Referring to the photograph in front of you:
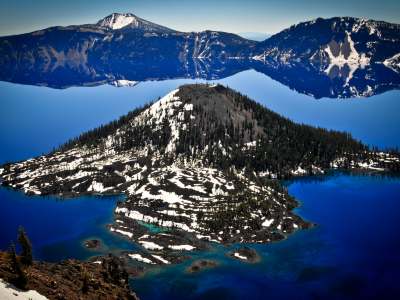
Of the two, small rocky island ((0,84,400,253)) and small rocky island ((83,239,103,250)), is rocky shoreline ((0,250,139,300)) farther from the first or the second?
small rocky island ((83,239,103,250))

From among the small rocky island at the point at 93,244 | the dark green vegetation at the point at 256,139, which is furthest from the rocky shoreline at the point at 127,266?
the dark green vegetation at the point at 256,139

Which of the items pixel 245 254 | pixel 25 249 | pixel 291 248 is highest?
pixel 25 249

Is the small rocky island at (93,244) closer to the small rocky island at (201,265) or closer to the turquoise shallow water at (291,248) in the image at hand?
the turquoise shallow water at (291,248)

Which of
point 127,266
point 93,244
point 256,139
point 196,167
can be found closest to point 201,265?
point 127,266

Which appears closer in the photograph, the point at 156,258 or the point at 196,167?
the point at 156,258

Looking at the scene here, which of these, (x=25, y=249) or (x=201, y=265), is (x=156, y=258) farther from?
(x=25, y=249)

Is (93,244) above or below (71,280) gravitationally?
below

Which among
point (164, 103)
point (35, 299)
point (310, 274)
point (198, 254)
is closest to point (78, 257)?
point (198, 254)

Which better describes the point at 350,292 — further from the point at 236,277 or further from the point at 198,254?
the point at 198,254

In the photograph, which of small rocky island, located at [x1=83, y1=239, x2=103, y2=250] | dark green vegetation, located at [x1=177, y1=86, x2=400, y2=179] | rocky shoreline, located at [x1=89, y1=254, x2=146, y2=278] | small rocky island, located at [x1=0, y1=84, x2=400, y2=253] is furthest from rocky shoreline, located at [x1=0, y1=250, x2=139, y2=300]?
dark green vegetation, located at [x1=177, y1=86, x2=400, y2=179]
